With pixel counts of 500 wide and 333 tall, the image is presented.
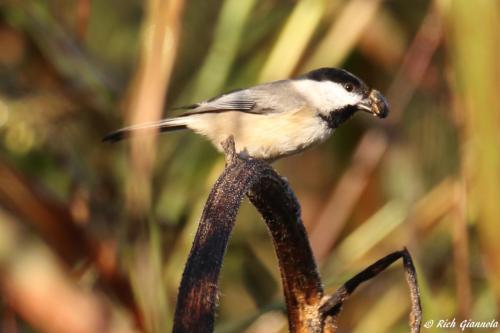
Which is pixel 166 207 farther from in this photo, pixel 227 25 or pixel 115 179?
pixel 227 25

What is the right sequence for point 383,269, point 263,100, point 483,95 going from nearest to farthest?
point 383,269 → point 483,95 → point 263,100

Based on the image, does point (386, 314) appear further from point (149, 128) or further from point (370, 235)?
point (149, 128)

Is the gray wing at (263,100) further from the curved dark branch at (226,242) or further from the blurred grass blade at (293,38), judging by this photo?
the curved dark branch at (226,242)

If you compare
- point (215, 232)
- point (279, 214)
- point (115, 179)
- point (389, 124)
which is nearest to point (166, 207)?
point (115, 179)

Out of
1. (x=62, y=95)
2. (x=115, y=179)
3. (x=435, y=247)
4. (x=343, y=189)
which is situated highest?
(x=62, y=95)

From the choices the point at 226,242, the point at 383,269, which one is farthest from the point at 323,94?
the point at 226,242

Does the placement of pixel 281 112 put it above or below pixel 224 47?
below
